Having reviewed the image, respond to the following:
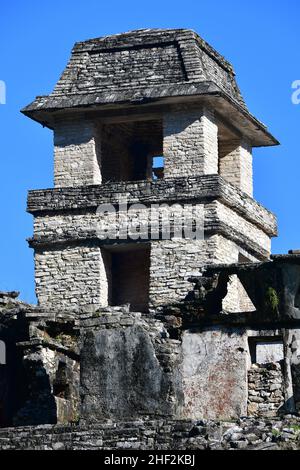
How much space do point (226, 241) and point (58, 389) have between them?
5843 mm

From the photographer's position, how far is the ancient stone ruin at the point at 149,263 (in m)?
35.8

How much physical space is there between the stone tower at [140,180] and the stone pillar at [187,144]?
0.02m

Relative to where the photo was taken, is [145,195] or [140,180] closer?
[145,195]

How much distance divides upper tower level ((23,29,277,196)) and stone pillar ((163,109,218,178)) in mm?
20

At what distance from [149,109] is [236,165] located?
2663 millimetres

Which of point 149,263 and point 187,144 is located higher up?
point 187,144

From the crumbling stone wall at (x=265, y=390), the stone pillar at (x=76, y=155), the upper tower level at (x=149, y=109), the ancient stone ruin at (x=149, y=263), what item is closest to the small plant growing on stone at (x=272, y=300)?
the ancient stone ruin at (x=149, y=263)

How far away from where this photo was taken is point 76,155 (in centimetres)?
4388

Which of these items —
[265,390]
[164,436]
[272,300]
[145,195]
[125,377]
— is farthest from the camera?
[145,195]

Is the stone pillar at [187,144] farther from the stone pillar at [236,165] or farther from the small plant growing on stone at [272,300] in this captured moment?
the small plant growing on stone at [272,300]

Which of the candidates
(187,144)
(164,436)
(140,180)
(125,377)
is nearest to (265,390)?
(125,377)

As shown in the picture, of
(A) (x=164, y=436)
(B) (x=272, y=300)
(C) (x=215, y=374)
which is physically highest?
(B) (x=272, y=300)

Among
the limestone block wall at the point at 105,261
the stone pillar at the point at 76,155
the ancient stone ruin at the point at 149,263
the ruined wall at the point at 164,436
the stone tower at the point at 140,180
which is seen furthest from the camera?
the stone pillar at the point at 76,155

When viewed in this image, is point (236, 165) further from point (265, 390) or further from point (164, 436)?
point (164, 436)
